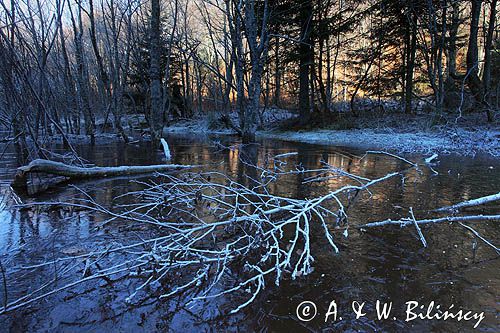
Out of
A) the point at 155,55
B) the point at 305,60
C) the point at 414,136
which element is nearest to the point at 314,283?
the point at 155,55

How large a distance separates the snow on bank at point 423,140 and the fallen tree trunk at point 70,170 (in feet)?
30.0

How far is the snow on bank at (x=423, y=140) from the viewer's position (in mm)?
11733

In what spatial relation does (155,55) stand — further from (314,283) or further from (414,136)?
(314,283)

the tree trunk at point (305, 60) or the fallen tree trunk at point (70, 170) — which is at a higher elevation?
the tree trunk at point (305, 60)

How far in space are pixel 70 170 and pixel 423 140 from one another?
13.0 m

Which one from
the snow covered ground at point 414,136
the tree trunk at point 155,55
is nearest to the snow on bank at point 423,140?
the snow covered ground at point 414,136

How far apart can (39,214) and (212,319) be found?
13.1 feet

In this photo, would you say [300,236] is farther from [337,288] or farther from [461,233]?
[461,233]

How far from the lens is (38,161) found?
619cm

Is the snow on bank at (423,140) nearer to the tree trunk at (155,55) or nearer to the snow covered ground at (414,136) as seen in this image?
the snow covered ground at (414,136)

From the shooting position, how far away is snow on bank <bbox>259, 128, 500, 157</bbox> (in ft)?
38.5

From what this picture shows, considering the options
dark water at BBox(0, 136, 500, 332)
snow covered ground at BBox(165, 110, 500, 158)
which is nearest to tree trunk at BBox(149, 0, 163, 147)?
snow covered ground at BBox(165, 110, 500, 158)

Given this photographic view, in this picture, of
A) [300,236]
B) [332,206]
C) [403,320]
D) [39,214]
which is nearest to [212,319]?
[403,320]

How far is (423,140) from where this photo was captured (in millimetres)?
13117
